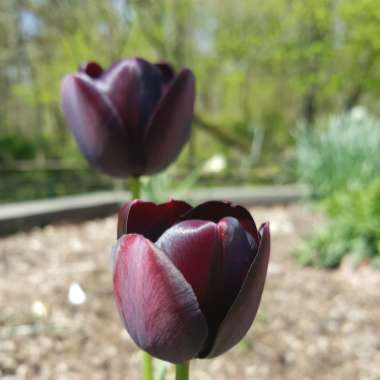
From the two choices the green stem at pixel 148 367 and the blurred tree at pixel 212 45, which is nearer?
the green stem at pixel 148 367

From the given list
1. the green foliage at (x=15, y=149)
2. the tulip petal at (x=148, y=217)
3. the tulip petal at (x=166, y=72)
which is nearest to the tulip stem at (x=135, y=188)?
the tulip petal at (x=166, y=72)

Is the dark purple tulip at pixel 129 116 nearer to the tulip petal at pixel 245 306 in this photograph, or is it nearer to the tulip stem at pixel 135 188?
the tulip stem at pixel 135 188

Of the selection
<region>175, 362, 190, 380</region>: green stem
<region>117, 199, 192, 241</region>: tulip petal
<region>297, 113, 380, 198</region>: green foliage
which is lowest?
<region>297, 113, 380, 198</region>: green foliage

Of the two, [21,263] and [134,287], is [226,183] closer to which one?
[21,263]

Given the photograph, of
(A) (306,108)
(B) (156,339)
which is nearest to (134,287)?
(B) (156,339)

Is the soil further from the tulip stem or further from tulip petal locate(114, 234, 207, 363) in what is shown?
tulip petal locate(114, 234, 207, 363)

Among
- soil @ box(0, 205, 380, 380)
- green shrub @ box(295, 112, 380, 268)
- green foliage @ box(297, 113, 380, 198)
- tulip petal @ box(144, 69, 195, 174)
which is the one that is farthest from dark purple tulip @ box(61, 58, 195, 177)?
green foliage @ box(297, 113, 380, 198)
